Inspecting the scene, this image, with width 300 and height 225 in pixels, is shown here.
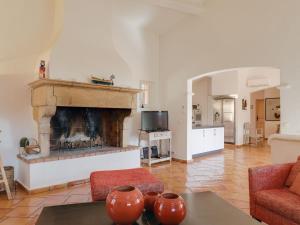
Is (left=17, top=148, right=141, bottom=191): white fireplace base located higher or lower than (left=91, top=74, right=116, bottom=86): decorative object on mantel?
lower

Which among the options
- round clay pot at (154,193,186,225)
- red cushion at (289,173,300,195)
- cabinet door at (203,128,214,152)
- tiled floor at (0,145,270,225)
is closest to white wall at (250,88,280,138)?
cabinet door at (203,128,214,152)

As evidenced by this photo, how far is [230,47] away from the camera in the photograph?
15.6 ft

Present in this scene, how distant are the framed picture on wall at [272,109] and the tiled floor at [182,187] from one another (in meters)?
5.68

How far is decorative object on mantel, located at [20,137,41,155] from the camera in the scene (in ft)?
12.2

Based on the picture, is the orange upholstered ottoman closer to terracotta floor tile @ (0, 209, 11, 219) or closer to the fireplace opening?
terracotta floor tile @ (0, 209, 11, 219)

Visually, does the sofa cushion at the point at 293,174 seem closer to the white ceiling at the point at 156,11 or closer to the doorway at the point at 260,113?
the white ceiling at the point at 156,11

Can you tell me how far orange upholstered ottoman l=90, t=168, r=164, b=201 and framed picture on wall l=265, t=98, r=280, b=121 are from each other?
32.8 feet

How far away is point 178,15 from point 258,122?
326 inches

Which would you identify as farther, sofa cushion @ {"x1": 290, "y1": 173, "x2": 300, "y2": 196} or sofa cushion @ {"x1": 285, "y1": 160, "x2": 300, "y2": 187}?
sofa cushion @ {"x1": 285, "y1": 160, "x2": 300, "y2": 187}

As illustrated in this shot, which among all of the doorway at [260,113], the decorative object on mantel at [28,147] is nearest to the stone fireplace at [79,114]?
the decorative object on mantel at [28,147]

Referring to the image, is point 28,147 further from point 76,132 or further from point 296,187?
point 296,187

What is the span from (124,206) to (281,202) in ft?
4.94

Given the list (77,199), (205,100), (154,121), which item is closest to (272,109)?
(205,100)

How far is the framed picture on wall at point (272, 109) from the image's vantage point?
10719mm
